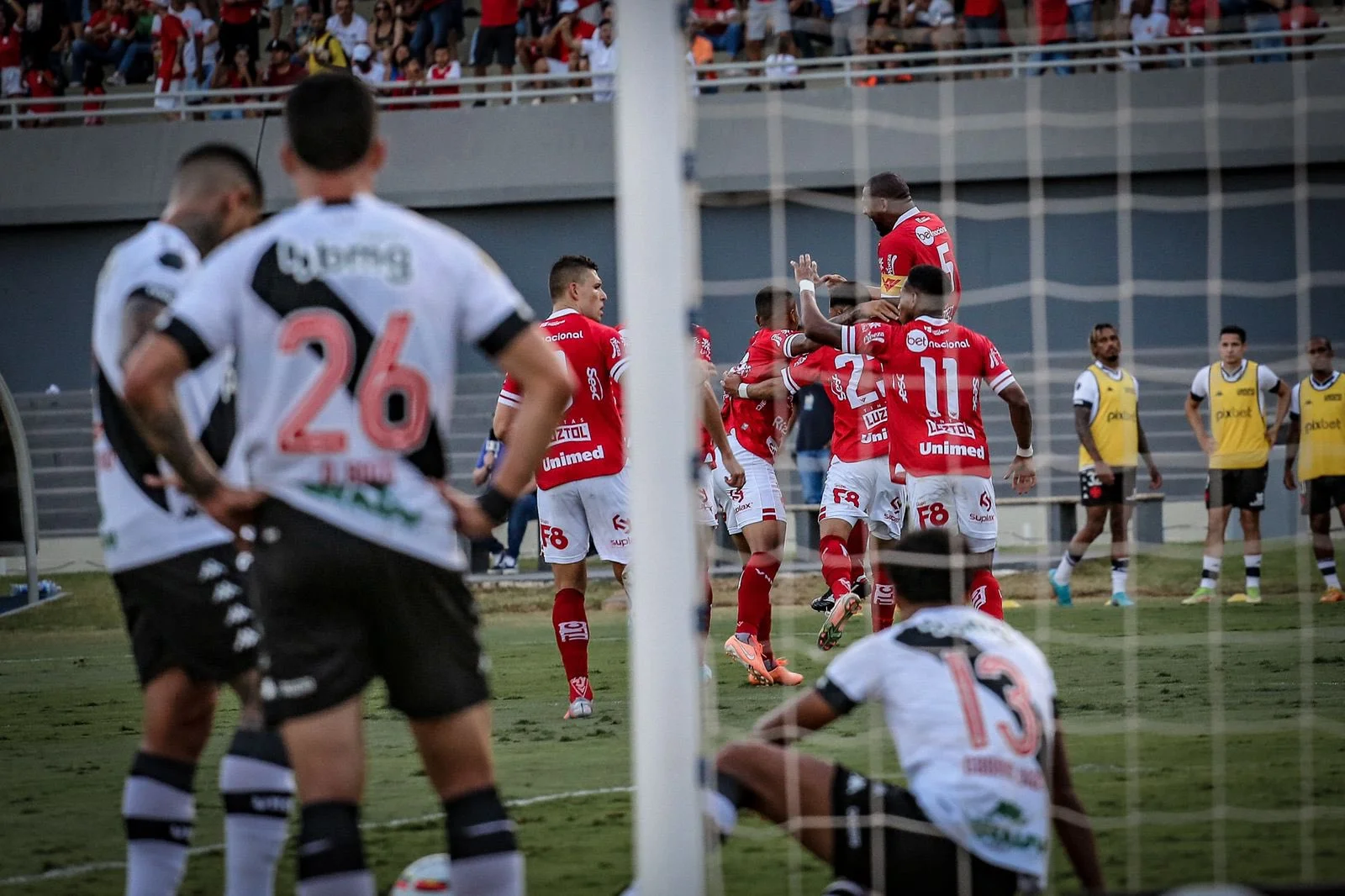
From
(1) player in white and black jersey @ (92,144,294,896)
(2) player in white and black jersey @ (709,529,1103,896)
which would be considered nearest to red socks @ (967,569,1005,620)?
(2) player in white and black jersey @ (709,529,1103,896)

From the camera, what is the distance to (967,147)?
Answer: 19125 mm

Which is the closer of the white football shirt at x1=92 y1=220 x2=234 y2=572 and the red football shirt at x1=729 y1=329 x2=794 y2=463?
the white football shirt at x1=92 y1=220 x2=234 y2=572

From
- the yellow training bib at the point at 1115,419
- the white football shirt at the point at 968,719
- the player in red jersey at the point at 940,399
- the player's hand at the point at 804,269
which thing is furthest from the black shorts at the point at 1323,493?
the white football shirt at the point at 968,719

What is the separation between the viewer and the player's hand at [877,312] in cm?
824

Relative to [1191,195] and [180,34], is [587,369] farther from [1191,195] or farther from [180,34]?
[180,34]

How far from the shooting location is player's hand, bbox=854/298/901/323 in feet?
27.0

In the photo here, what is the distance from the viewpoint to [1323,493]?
12953 millimetres

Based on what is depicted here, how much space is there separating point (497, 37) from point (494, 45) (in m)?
0.10

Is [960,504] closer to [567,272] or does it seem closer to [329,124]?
[567,272]

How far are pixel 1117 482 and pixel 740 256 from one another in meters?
8.07

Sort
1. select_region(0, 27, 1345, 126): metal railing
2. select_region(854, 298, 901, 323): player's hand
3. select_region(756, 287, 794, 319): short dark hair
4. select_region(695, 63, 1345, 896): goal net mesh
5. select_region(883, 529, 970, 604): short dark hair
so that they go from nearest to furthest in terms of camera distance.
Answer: select_region(883, 529, 970, 604): short dark hair
select_region(854, 298, 901, 323): player's hand
select_region(756, 287, 794, 319): short dark hair
select_region(695, 63, 1345, 896): goal net mesh
select_region(0, 27, 1345, 126): metal railing

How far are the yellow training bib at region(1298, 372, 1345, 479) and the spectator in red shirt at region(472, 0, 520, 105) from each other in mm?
11313

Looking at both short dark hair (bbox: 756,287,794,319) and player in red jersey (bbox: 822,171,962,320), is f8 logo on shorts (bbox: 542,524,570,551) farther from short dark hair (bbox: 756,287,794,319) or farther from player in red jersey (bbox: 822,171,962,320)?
short dark hair (bbox: 756,287,794,319)

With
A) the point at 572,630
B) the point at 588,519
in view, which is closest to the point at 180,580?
the point at 572,630
